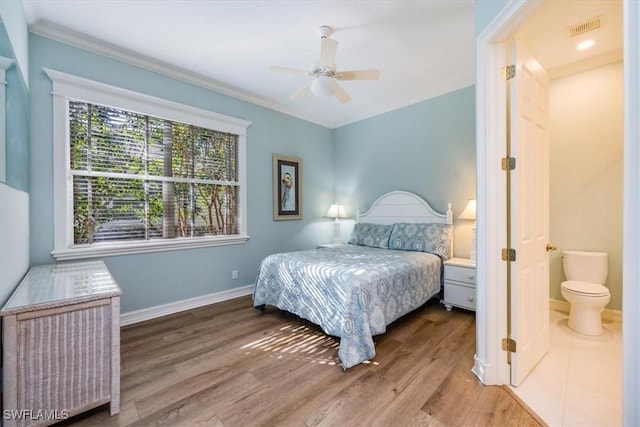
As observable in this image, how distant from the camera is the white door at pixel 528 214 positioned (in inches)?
67.8

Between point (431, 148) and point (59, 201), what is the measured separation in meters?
4.23

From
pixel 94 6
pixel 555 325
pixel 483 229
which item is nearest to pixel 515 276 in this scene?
pixel 483 229

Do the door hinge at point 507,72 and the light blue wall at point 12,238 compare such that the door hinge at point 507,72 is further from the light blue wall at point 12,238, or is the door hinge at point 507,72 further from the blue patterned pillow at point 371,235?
the light blue wall at point 12,238

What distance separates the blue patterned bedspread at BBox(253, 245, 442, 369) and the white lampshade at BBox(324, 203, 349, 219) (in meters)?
1.48

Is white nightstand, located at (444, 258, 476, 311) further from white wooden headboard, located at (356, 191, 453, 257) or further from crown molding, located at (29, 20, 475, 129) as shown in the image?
crown molding, located at (29, 20, 475, 129)

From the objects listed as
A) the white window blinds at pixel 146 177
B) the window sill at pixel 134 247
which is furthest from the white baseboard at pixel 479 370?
the white window blinds at pixel 146 177

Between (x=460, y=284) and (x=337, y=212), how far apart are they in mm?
2248

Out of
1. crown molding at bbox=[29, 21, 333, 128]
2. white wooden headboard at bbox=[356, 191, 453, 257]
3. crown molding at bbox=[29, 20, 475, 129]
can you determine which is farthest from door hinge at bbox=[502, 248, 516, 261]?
crown molding at bbox=[29, 21, 333, 128]

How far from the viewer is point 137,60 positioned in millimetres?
2822

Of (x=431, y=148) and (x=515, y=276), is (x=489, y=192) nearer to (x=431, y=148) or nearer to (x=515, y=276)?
(x=515, y=276)

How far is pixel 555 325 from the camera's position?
266cm

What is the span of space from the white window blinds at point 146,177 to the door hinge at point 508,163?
10.0 feet

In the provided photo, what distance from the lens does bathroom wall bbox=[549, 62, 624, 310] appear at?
268cm

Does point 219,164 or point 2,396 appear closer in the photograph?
point 2,396
